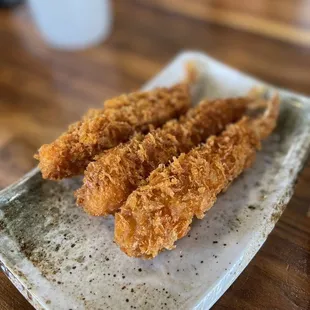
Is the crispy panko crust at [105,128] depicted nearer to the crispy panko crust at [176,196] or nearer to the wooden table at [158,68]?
the crispy panko crust at [176,196]

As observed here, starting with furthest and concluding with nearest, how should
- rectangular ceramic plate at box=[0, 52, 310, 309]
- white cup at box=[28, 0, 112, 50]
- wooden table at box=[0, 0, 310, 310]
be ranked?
white cup at box=[28, 0, 112, 50], wooden table at box=[0, 0, 310, 310], rectangular ceramic plate at box=[0, 52, 310, 309]

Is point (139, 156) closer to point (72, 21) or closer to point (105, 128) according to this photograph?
point (105, 128)

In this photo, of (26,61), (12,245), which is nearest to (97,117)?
(12,245)

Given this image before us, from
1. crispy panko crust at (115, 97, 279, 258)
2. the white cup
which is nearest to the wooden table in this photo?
the white cup

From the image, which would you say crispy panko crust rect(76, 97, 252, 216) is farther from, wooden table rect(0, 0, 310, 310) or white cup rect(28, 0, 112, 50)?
white cup rect(28, 0, 112, 50)

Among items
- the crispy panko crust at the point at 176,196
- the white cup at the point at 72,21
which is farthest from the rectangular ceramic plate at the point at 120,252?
the white cup at the point at 72,21

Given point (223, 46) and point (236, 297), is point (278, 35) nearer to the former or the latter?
point (223, 46)
